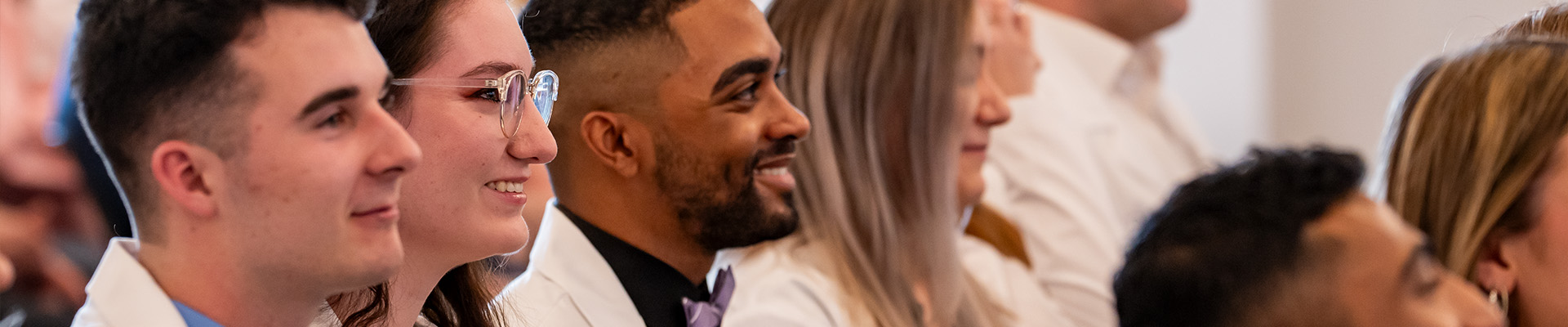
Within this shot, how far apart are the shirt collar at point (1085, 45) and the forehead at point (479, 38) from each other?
288 cm

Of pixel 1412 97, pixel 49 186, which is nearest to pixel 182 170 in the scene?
pixel 49 186

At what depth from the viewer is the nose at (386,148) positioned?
103cm

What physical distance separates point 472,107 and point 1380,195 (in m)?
1.45

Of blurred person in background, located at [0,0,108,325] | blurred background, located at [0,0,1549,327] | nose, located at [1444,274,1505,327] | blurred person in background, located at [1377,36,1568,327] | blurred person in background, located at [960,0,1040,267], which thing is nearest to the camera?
nose, located at [1444,274,1505,327]

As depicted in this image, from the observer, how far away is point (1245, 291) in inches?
56.5

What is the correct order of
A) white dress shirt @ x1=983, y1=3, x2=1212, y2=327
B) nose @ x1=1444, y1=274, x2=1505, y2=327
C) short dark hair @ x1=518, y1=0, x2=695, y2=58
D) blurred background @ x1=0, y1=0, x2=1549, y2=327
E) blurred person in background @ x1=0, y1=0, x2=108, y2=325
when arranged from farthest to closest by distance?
blurred background @ x1=0, y1=0, x2=1549, y2=327 → white dress shirt @ x1=983, y1=3, x2=1212, y2=327 → blurred person in background @ x1=0, y1=0, x2=108, y2=325 → short dark hair @ x1=518, y1=0, x2=695, y2=58 → nose @ x1=1444, y1=274, x2=1505, y2=327

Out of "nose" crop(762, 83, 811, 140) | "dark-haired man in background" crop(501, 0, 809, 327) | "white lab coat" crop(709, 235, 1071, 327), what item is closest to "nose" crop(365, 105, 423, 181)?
"dark-haired man in background" crop(501, 0, 809, 327)

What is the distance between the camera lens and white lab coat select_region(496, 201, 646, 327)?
5.61ft

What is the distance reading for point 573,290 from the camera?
1721 mm

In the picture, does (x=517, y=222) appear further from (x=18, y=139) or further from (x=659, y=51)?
(x=18, y=139)

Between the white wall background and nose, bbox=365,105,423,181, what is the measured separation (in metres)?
4.85

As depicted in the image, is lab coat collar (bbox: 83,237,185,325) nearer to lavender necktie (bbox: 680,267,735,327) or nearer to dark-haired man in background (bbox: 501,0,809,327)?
dark-haired man in background (bbox: 501,0,809,327)

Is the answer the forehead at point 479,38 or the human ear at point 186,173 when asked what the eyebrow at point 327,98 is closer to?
the human ear at point 186,173

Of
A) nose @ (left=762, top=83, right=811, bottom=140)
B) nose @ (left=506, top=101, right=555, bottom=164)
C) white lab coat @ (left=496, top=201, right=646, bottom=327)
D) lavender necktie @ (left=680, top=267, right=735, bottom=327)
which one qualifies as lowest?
lavender necktie @ (left=680, top=267, right=735, bottom=327)
